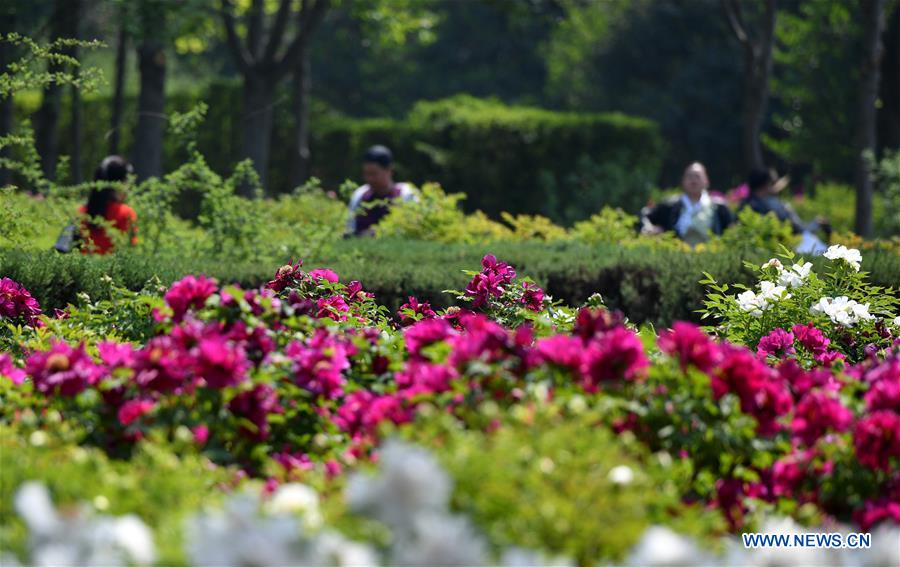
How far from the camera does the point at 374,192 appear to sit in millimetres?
9797

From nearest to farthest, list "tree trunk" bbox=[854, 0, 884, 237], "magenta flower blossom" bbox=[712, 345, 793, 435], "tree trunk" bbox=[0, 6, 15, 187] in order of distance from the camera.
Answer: "magenta flower blossom" bbox=[712, 345, 793, 435] < "tree trunk" bbox=[854, 0, 884, 237] < "tree trunk" bbox=[0, 6, 15, 187]

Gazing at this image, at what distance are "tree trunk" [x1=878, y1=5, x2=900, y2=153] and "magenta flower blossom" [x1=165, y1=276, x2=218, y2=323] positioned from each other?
52.9ft

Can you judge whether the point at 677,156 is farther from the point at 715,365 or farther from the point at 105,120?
the point at 715,365

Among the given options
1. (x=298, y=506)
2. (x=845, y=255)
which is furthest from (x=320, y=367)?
(x=845, y=255)

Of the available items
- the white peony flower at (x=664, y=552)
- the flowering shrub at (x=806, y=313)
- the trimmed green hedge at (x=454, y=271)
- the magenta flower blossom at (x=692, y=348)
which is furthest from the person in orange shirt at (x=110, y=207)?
the white peony flower at (x=664, y=552)

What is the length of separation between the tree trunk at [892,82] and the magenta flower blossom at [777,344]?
564 inches

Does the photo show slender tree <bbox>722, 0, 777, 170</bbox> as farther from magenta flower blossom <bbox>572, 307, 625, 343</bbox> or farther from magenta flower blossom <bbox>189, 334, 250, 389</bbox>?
magenta flower blossom <bbox>189, 334, 250, 389</bbox>

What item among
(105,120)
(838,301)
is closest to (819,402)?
(838,301)

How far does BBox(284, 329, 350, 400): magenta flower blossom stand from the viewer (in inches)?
136

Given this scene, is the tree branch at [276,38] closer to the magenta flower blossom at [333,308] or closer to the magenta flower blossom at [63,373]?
the magenta flower blossom at [333,308]

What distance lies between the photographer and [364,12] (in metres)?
16.9

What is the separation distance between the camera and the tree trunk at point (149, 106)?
524 inches

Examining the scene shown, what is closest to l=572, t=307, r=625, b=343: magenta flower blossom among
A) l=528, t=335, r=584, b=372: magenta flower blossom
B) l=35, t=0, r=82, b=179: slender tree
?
l=528, t=335, r=584, b=372: magenta flower blossom

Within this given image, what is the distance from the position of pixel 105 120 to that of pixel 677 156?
16412 millimetres
